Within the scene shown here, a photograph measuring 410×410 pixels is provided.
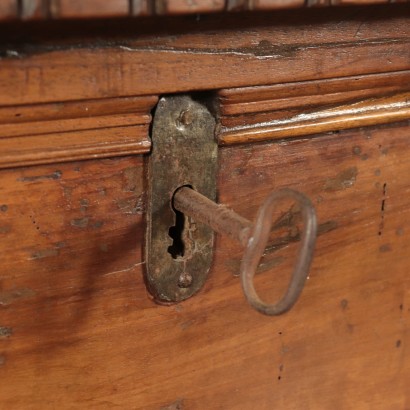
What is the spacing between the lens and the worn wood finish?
0.67 metres

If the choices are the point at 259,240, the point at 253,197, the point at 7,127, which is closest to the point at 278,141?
the point at 253,197

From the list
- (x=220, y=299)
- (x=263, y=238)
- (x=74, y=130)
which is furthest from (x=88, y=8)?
(x=220, y=299)

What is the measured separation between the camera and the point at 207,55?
74cm

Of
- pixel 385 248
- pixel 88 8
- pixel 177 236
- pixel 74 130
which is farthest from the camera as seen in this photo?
pixel 385 248

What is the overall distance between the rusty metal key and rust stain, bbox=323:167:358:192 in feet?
0.75

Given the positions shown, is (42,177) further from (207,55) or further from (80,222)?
(207,55)

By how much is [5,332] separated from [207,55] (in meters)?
0.34

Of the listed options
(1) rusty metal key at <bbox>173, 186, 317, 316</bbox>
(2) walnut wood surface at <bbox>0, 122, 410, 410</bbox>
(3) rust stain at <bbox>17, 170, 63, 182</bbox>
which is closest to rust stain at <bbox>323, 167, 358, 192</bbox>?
(2) walnut wood surface at <bbox>0, 122, 410, 410</bbox>

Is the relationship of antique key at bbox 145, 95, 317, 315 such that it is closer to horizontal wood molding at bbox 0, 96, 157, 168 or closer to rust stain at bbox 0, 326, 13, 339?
horizontal wood molding at bbox 0, 96, 157, 168

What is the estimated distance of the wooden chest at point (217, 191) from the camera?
2.26ft

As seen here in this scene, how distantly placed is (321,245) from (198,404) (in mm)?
250

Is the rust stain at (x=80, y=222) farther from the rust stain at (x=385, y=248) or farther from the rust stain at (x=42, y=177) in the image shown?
the rust stain at (x=385, y=248)

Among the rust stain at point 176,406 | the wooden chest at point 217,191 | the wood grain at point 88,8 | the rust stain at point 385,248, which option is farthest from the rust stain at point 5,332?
the rust stain at point 385,248

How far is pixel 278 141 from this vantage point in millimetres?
865
